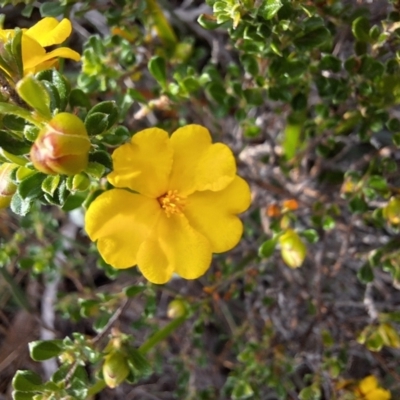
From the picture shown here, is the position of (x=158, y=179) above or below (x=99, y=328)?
above

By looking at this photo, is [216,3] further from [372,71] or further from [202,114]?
[202,114]

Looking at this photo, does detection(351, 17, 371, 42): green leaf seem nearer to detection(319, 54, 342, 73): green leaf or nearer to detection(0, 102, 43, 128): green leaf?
detection(319, 54, 342, 73): green leaf

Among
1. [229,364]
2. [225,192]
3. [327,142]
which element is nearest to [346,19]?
[327,142]

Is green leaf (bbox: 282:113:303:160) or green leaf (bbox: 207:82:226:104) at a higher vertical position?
green leaf (bbox: 207:82:226:104)

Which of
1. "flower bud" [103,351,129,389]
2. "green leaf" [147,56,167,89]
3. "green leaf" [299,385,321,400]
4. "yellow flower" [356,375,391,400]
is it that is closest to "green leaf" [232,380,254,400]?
"green leaf" [299,385,321,400]

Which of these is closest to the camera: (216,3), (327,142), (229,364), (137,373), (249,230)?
(216,3)

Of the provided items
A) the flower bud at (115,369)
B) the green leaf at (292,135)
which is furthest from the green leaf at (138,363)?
the green leaf at (292,135)

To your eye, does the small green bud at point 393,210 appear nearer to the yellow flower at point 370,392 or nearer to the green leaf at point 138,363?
the yellow flower at point 370,392
